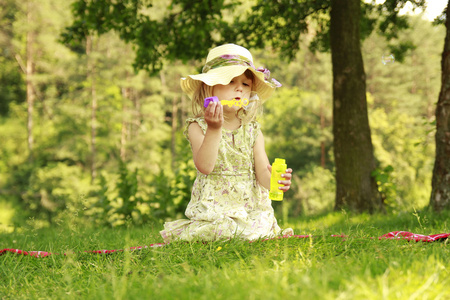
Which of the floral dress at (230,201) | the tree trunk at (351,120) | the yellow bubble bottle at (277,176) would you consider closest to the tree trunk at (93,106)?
the tree trunk at (351,120)

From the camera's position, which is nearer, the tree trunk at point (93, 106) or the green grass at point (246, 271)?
the green grass at point (246, 271)

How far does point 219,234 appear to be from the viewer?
276 cm

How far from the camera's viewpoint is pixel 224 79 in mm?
2889

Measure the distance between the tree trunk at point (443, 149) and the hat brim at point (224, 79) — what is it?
2.15 metres

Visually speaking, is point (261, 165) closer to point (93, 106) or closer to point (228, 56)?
point (228, 56)

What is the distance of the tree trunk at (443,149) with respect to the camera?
164 inches

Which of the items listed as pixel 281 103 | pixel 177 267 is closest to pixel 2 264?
pixel 177 267

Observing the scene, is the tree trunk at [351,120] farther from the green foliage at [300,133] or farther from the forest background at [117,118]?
the green foliage at [300,133]

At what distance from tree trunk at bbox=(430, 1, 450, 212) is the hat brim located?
215 cm

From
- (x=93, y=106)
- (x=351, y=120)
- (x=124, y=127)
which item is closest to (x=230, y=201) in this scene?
(x=351, y=120)

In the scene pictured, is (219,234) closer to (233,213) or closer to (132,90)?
(233,213)

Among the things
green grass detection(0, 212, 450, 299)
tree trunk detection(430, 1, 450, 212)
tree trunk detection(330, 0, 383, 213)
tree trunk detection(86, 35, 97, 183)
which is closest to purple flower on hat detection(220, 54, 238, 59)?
green grass detection(0, 212, 450, 299)

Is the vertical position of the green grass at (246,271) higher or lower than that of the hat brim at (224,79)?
lower

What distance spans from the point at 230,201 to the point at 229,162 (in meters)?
0.31
